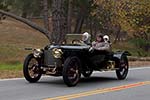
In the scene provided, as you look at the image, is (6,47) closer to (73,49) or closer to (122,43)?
(122,43)

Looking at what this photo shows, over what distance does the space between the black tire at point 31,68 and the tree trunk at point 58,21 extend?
40.9ft

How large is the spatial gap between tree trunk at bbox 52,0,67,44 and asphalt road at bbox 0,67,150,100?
11.1 metres

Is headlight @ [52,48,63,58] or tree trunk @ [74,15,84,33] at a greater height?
tree trunk @ [74,15,84,33]

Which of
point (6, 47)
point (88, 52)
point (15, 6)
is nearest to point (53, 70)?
point (88, 52)

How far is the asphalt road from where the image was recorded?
11266 mm

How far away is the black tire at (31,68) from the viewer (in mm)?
13578

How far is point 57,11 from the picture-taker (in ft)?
86.7

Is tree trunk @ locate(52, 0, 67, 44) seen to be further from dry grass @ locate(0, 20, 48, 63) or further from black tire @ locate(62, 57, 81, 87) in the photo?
black tire @ locate(62, 57, 81, 87)

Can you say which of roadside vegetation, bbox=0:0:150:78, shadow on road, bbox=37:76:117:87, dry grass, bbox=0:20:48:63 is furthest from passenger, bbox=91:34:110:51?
dry grass, bbox=0:20:48:63

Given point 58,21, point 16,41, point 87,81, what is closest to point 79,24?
point 16,41

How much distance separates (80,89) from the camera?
1272 centimetres

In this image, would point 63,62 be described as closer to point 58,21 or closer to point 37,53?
point 37,53

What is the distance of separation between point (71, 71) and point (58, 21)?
45.6 ft

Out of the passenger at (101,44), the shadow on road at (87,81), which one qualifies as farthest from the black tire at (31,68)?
the passenger at (101,44)
